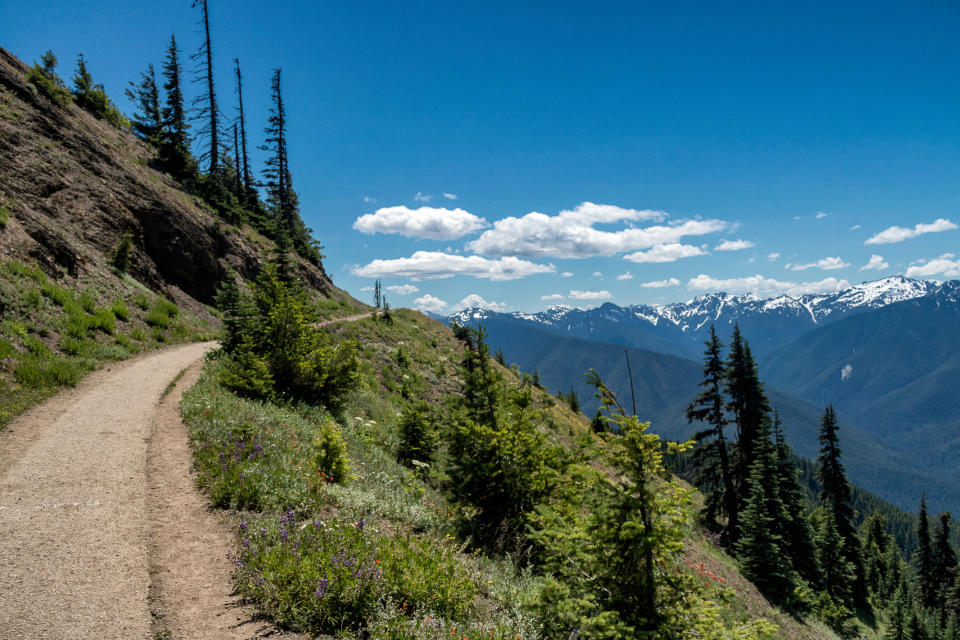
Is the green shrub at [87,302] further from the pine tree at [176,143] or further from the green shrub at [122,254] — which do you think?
the pine tree at [176,143]

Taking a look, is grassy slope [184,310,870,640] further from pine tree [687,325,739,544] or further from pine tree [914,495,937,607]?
pine tree [914,495,937,607]

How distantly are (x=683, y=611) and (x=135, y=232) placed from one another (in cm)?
2760

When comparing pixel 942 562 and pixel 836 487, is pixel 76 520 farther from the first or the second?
pixel 942 562

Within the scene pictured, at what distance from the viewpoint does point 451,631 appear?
439cm

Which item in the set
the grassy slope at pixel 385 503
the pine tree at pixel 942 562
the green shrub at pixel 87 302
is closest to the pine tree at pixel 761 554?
the grassy slope at pixel 385 503

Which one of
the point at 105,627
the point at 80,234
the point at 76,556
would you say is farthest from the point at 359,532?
the point at 80,234

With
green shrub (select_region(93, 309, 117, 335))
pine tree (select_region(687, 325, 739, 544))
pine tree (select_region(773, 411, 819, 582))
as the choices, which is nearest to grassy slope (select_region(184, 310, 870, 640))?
green shrub (select_region(93, 309, 117, 335))

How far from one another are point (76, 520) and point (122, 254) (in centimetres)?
1867

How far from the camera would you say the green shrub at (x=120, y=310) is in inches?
641

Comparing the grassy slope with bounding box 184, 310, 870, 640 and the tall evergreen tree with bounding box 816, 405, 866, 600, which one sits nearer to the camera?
the grassy slope with bounding box 184, 310, 870, 640

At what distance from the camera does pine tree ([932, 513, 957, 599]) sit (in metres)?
48.7

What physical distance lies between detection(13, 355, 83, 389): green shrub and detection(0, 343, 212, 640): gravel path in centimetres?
73

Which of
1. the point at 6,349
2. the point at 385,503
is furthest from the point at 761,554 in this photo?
the point at 6,349

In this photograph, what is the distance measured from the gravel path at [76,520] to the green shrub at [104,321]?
5778 millimetres
